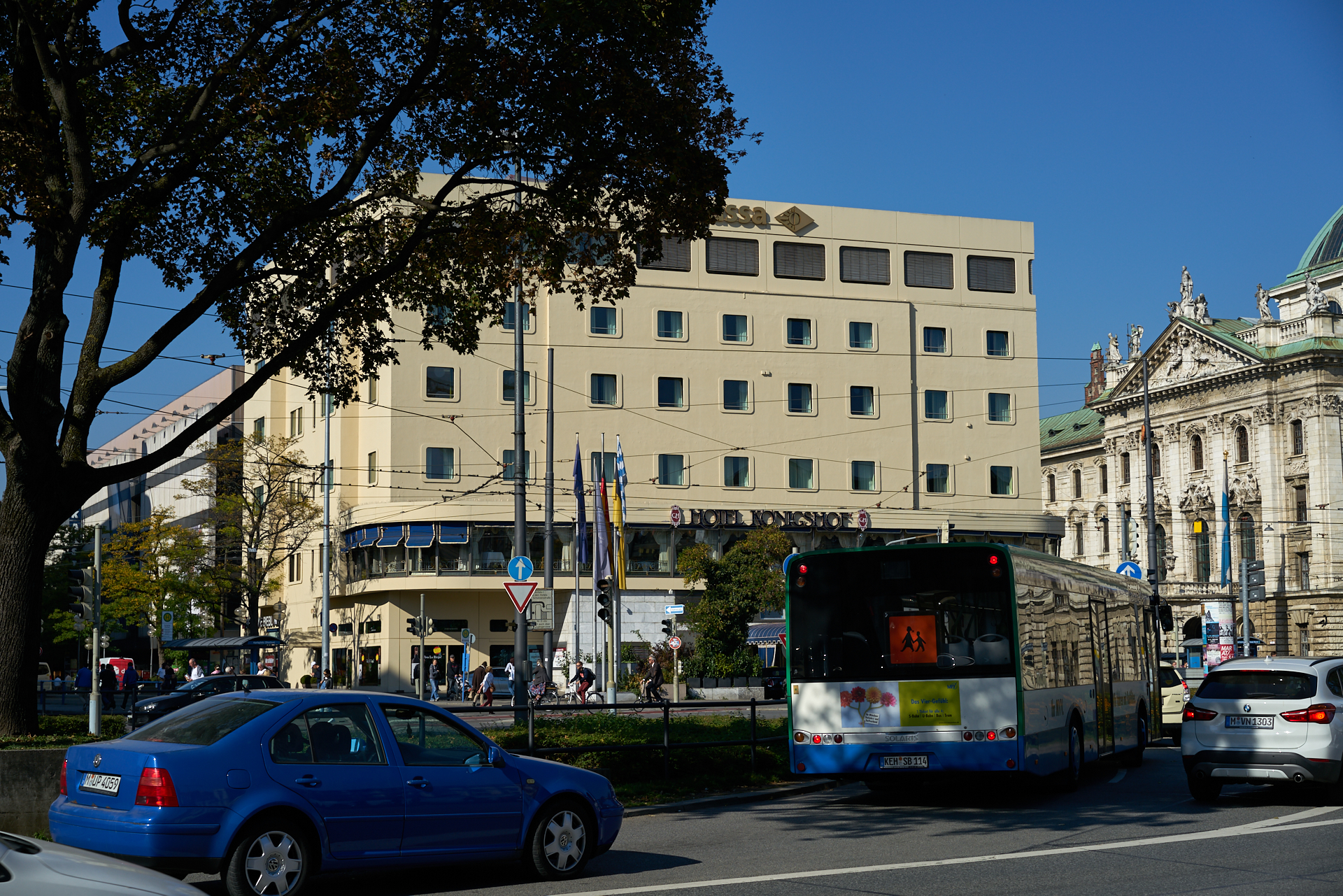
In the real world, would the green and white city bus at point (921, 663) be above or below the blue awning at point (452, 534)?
below

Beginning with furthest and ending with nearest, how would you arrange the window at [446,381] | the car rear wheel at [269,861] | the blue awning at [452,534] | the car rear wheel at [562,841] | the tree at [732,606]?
1. the window at [446,381]
2. the blue awning at [452,534]
3. the tree at [732,606]
4. the car rear wheel at [562,841]
5. the car rear wheel at [269,861]

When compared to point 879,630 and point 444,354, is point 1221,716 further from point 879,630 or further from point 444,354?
point 444,354

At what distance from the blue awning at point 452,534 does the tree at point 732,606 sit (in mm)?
10625

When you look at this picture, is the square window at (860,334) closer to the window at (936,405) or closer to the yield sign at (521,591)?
the window at (936,405)

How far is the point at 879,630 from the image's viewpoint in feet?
51.3

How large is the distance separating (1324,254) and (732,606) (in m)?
65.0

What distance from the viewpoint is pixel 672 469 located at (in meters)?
62.5

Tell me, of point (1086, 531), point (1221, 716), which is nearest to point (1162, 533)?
point (1086, 531)

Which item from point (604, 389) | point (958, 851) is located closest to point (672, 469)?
point (604, 389)

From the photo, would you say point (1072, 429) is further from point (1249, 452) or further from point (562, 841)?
point (562, 841)

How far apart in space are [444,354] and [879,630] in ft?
152

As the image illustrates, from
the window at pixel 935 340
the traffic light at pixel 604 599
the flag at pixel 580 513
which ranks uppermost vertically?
the window at pixel 935 340

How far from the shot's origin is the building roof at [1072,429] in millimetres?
109456

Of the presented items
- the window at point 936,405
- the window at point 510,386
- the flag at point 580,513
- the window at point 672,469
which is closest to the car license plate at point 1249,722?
the flag at point 580,513
